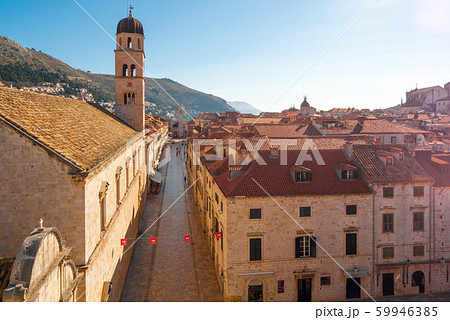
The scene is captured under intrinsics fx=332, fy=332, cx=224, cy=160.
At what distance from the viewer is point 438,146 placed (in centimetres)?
4209

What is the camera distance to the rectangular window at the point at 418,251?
23.8 metres

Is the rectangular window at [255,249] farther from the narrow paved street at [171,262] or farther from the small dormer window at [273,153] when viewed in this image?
the small dormer window at [273,153]

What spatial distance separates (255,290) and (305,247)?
14.1 feet

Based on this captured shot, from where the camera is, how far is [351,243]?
22.7m

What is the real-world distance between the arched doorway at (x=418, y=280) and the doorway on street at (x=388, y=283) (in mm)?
1697

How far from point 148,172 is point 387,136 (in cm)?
4018

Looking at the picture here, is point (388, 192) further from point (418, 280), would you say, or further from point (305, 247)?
point (305, 247)

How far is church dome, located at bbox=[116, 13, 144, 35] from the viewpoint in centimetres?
4175

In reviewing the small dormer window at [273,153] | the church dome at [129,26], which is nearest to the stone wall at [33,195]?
the small dormer window at [273,153]

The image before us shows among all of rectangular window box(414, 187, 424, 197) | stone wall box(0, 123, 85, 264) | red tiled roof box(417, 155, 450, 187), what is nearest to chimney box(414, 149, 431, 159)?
red tiled roof box(417, 155, 450, 187)

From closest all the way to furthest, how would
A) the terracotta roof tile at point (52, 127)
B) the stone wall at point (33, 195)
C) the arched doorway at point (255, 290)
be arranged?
the stone wall at point (33, 195), the terracotta roof tile at point (52, 127), the arched doorway at point (255, 290)

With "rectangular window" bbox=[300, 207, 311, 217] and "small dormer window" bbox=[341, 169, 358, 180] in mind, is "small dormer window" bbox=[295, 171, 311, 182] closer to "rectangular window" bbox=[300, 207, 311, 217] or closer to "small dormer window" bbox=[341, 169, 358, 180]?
"rectangular window" bbox=[300, 207, 311, 217]

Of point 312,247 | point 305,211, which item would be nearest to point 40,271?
point 305,211
